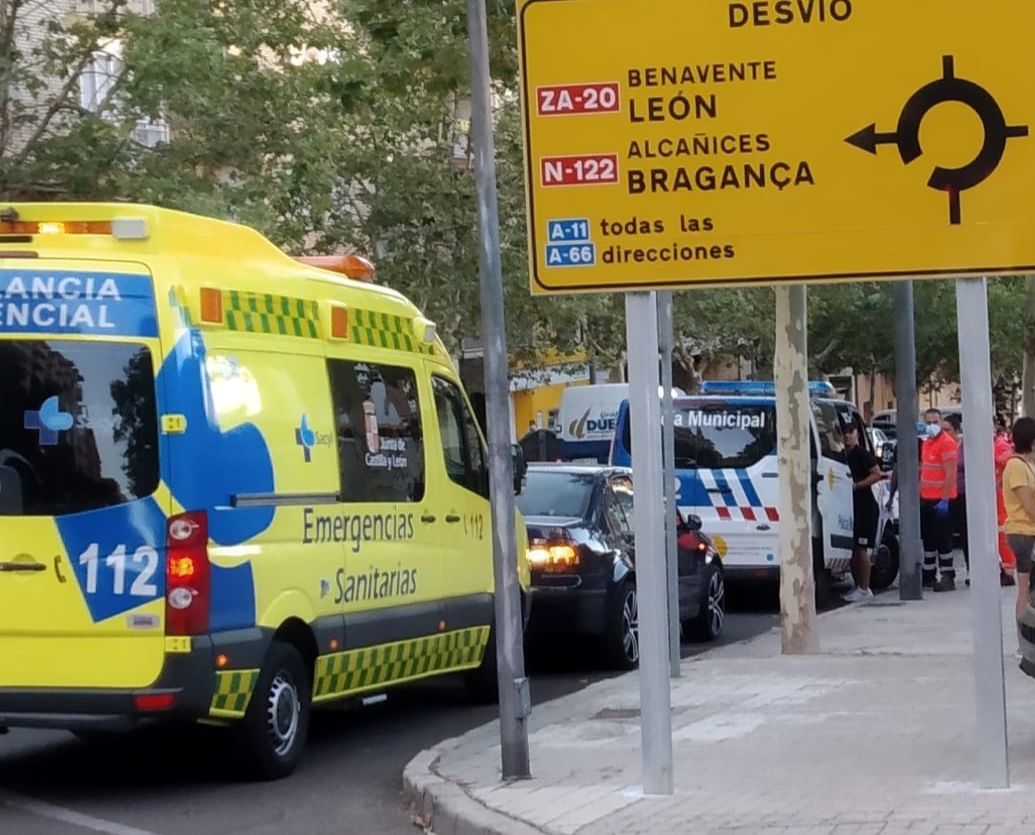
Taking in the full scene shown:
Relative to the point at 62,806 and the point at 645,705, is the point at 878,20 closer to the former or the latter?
the point at 645,705

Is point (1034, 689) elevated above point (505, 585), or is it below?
below

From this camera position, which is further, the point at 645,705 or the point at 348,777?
the point at 348,777

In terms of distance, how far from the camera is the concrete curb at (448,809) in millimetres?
7930

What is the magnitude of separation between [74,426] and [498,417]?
197 centimetres

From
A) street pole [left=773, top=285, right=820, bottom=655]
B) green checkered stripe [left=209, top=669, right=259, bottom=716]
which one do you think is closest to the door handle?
green checkered stripe [left=209, top=669, right=259, bottom=716]

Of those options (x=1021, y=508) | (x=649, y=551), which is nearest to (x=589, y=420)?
(x=1021, y=508)

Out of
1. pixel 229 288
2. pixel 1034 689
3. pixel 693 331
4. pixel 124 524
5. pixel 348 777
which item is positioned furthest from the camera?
pixel 693 331

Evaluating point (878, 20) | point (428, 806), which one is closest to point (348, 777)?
point (428, 806)

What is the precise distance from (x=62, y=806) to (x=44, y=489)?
1505 millimetres

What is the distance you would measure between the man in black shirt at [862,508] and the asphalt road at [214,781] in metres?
8.28

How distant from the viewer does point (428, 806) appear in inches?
342

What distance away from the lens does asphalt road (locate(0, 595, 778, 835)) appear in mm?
8578

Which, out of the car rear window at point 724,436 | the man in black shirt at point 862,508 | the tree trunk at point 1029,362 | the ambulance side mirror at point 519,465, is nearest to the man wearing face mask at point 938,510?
the man in black shirt at point 862,508

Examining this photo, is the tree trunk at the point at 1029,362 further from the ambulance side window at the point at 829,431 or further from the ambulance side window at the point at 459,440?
the ambulance side window at the point at 459,440
